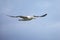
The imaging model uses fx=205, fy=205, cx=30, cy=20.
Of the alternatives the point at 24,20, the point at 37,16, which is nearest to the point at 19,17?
the point at 24,20

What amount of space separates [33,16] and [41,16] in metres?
0.57

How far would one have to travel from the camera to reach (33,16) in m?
7.21

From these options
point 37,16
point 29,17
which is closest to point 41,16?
point 37,16

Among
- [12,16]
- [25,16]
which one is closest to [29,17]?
[25,16]

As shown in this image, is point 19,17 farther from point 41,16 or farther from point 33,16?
point 41,16

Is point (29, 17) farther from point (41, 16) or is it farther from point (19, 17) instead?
point (41, 16)

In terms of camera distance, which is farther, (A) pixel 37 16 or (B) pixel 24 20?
(A) pixel 37 16

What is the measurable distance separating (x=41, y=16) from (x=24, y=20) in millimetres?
1007

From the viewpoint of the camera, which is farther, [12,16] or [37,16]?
[37,16]

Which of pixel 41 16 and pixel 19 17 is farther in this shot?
pixel 41 16

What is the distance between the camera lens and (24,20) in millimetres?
6910

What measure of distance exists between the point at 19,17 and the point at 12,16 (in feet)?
0.83

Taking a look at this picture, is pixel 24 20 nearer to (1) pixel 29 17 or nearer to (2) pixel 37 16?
(1) pixel 29 17

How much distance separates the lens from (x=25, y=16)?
7023 mm
